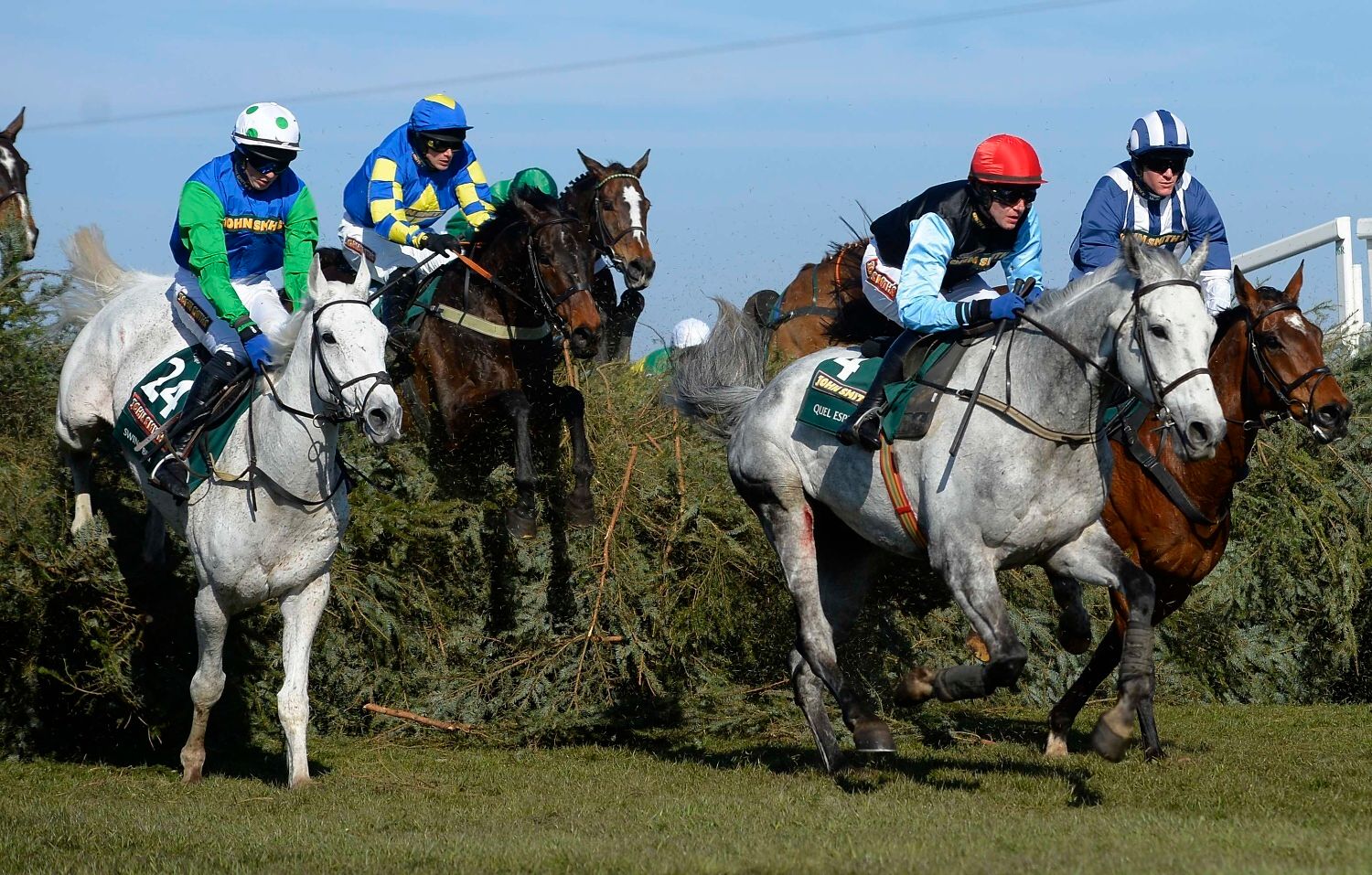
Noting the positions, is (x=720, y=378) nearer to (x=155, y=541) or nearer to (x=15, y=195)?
(x=155, y=541)

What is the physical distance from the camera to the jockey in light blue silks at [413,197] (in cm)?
1013

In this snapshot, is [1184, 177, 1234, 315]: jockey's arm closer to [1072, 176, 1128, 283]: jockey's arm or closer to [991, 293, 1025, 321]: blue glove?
[1072, 176, 1128, 283]: jockey's arm

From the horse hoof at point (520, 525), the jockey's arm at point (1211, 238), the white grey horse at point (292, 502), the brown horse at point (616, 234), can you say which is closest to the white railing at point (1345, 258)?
the jockey's arm at point (1211, 238)

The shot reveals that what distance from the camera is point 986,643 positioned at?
22.9ft

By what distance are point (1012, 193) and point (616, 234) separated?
13.4ft

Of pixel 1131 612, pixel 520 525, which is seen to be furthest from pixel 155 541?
pixel 1131 612

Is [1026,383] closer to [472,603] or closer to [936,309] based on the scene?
[936,309]

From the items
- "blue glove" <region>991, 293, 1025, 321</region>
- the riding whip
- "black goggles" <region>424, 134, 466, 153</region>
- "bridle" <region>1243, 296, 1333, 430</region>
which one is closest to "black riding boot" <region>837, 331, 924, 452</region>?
the riding whip

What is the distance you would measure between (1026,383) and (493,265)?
4.05 m

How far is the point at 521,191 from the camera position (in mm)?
9961

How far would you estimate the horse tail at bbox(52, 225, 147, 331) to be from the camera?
10078 millimetres

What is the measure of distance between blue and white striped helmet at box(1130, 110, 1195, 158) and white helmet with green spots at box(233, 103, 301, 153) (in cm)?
474

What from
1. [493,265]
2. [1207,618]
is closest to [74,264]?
[493,265]

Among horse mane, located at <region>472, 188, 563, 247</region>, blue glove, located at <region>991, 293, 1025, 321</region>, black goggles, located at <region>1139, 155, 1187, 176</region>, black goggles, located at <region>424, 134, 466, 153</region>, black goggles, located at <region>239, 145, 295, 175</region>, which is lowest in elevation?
blue glove, located at <region>991, 293, 1025, 321</region>
